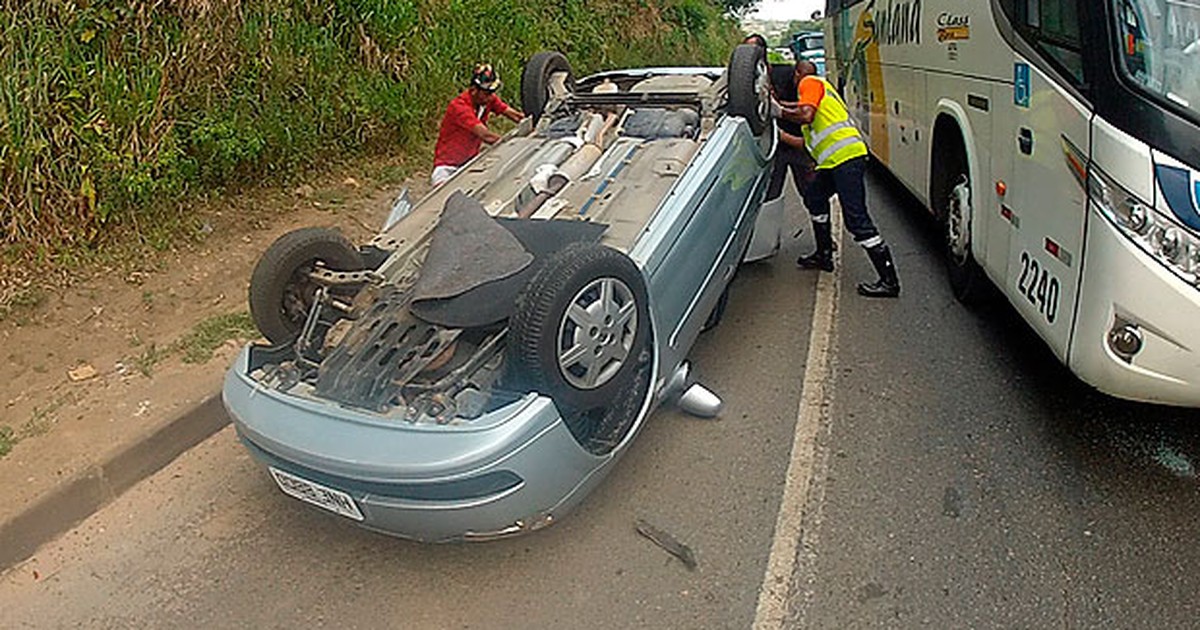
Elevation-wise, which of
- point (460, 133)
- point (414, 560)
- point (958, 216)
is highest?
point (460, 133)

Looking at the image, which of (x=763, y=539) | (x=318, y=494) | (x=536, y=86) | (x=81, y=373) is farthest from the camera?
(x=536, y=86)

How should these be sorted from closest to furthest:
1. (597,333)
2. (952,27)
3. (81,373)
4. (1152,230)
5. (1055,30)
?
(1152,230), (597,333), (1055,30), (81,373), (952,27)

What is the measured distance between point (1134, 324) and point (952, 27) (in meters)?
2.83

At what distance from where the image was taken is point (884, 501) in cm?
352

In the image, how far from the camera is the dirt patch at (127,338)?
4.34 metres

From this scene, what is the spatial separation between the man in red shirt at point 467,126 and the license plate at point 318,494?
11.1ft

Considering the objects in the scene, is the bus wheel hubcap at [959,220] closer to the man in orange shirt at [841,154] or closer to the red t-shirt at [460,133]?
the man in orange shirt at [841,154]

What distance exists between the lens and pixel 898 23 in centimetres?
688

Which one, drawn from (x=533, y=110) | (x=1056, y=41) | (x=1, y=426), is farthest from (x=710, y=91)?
(x=1, y=426)

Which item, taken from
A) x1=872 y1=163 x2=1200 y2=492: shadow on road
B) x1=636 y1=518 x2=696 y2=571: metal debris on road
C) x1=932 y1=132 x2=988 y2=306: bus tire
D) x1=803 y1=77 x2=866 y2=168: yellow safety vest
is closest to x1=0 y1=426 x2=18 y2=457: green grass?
x1=636 y1=518 x2=696 y2=571: metal debris on road

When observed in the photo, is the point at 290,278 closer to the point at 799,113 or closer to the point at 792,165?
the point at 799,113

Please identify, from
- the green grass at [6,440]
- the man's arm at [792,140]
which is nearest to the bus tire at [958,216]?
→ the man's arm at [792,140]

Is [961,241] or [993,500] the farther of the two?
[961,241]

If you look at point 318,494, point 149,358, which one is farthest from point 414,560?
point 149,358
